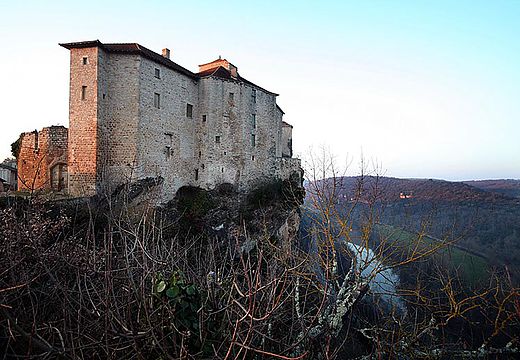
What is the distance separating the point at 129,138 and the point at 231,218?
28.7ft

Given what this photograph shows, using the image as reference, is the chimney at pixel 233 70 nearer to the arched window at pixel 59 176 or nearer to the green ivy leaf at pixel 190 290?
the arched window at pixel 59 176

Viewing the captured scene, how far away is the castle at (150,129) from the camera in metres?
18.0

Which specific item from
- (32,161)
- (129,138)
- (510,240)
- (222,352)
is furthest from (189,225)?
(510,240)

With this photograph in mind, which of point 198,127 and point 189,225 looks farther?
point 198,127

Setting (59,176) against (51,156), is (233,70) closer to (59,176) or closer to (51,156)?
(51,156)

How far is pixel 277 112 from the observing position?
2897cm

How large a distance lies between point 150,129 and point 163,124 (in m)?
1.21

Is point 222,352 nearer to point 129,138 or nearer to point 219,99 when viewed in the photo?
point 129,138

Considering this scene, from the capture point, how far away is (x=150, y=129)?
19.9 meters

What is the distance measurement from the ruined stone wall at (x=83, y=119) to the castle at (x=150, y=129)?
6 centimetres

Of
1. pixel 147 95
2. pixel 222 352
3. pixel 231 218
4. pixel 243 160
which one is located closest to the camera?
pixel 222 352

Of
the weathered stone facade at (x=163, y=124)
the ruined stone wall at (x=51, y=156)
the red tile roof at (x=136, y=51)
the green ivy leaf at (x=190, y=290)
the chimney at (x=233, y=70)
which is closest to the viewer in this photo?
the green ivy leaf at (x=190, y=290)

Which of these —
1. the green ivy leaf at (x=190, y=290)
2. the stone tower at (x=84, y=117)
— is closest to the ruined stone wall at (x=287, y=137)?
the stone tower at (x=84, y=117)

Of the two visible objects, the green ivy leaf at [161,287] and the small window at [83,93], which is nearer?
the green ivy leaf at [161,287]
